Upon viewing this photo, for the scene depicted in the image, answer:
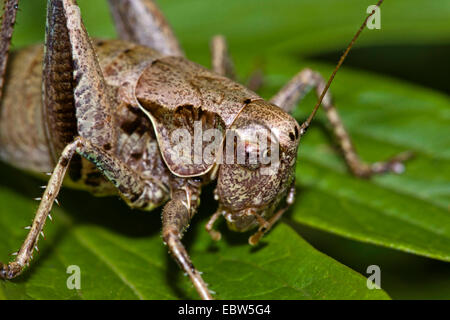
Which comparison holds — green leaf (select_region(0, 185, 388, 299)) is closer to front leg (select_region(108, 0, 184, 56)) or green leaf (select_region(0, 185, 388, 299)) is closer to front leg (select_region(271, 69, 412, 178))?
front leg (select_region(271, 69, 412, 178))

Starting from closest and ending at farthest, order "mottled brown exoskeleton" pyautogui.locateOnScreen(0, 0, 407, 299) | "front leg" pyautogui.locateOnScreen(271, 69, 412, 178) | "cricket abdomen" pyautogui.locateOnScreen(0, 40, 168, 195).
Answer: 1. "mottled brown exoskeleton" pyautogui.locateOnScreen(0, 0, 407, 299)
2. "cricket abdomen" pyautogui.locateOnScreen(0, 40, 168, 195)
3. "front leg" pyautogui.locateOnScreen(271, 69, 412, 178)

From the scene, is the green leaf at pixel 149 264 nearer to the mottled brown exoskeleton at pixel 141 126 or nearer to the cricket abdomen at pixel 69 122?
the mottled brown exoskeleton at pixel 141 126

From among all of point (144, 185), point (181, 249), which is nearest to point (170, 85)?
point (144, 185)

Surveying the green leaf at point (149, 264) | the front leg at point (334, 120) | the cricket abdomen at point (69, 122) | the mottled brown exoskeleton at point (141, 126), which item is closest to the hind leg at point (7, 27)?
the mottled brown exoskeleton at point (141, 126)

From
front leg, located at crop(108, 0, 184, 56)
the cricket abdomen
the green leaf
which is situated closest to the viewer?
the green leaf

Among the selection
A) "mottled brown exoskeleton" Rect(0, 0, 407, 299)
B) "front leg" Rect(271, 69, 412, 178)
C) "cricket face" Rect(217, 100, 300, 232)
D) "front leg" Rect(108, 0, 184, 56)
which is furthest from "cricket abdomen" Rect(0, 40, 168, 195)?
"front leg" Rect(271, 69, 412, 178)

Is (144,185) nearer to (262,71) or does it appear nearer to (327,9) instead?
(262,71)

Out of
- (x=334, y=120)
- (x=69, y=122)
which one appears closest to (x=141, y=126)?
(x=69, y=122)
